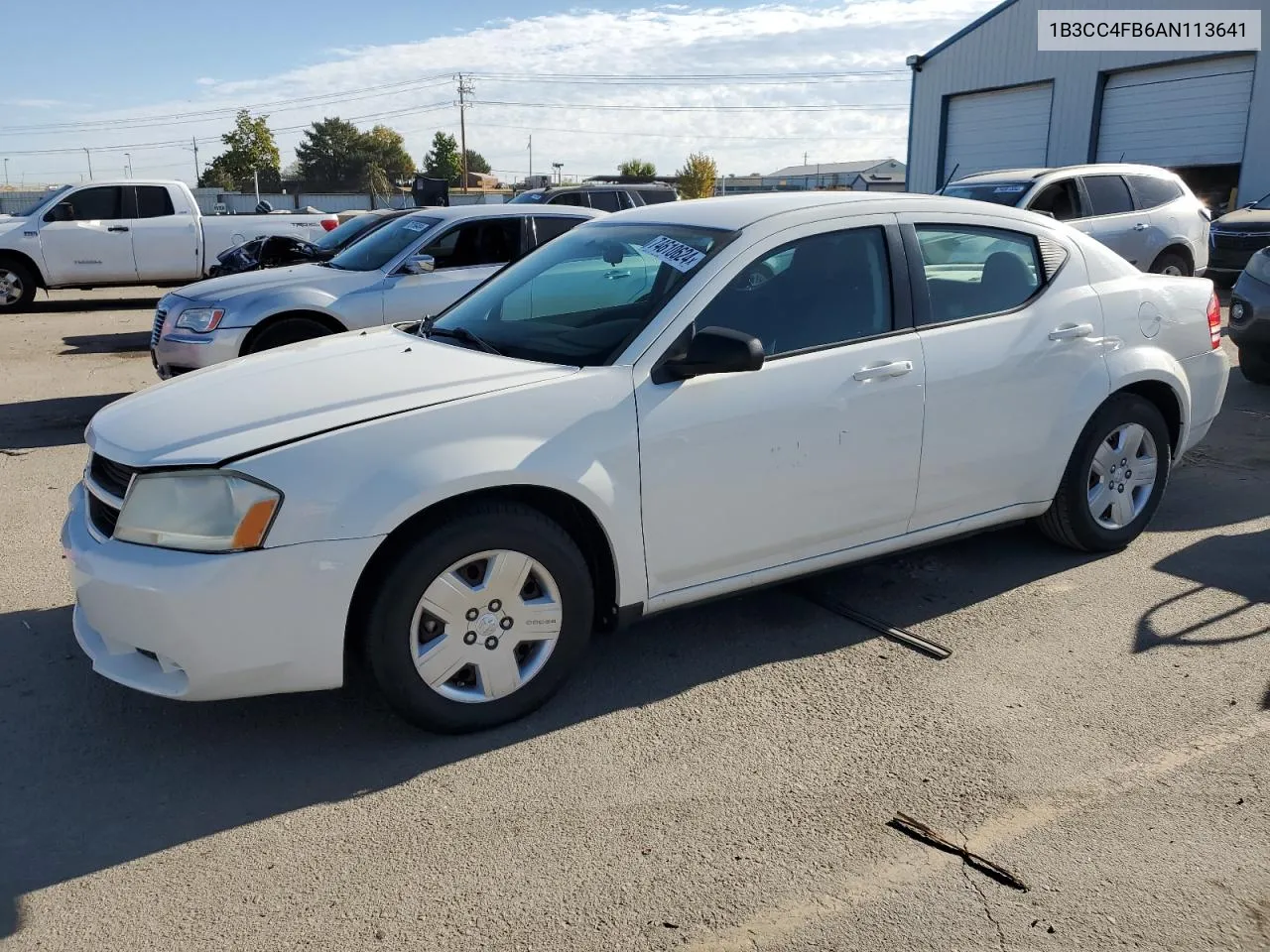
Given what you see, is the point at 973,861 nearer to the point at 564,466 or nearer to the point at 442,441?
the point at 564,466

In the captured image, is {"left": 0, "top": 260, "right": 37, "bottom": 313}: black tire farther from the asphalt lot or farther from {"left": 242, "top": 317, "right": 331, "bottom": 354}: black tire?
the asphalt lot

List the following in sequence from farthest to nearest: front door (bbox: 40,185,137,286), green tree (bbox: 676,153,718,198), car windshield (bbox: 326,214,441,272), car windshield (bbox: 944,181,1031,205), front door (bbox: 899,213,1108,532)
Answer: green tree (bbox: 676,153,718,198) < front door (bbox: 40,185,137,286) < car windshield (bbox: 944,181,1031,205) < car windshield (bbox: 326,214,441,272) < front door (bbox: 899,213,1108,532)

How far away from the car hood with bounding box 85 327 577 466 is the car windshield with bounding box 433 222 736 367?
180mm

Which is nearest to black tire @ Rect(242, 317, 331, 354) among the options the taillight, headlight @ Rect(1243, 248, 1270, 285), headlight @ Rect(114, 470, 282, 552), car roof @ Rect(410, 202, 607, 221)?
car roof @ Rect(410, 202, 607, 221)

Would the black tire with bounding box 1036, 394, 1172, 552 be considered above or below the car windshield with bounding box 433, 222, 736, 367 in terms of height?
below

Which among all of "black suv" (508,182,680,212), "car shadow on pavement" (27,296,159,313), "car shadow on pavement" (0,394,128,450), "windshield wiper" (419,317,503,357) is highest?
"black suv" (508,182,680,212)

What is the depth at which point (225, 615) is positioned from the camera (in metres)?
3.05

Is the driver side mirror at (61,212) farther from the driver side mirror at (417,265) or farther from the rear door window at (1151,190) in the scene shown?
the rear door window at (1151,190)

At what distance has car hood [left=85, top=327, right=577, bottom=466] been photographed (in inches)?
128

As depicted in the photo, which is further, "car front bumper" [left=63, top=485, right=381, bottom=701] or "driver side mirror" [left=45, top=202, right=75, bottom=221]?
"driver side mirror" [left=45, top=202, right=75, bottom=221]

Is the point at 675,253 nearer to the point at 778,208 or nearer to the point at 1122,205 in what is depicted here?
the point at 778,208

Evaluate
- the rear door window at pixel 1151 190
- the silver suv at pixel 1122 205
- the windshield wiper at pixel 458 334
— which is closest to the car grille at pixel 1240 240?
the silver suv at pixel 1122 205

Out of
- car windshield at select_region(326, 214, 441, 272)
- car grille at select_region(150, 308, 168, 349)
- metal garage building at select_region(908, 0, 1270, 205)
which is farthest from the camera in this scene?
metal garage building at select_region(908, 0, 1270, 205)

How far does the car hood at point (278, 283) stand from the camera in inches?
319
